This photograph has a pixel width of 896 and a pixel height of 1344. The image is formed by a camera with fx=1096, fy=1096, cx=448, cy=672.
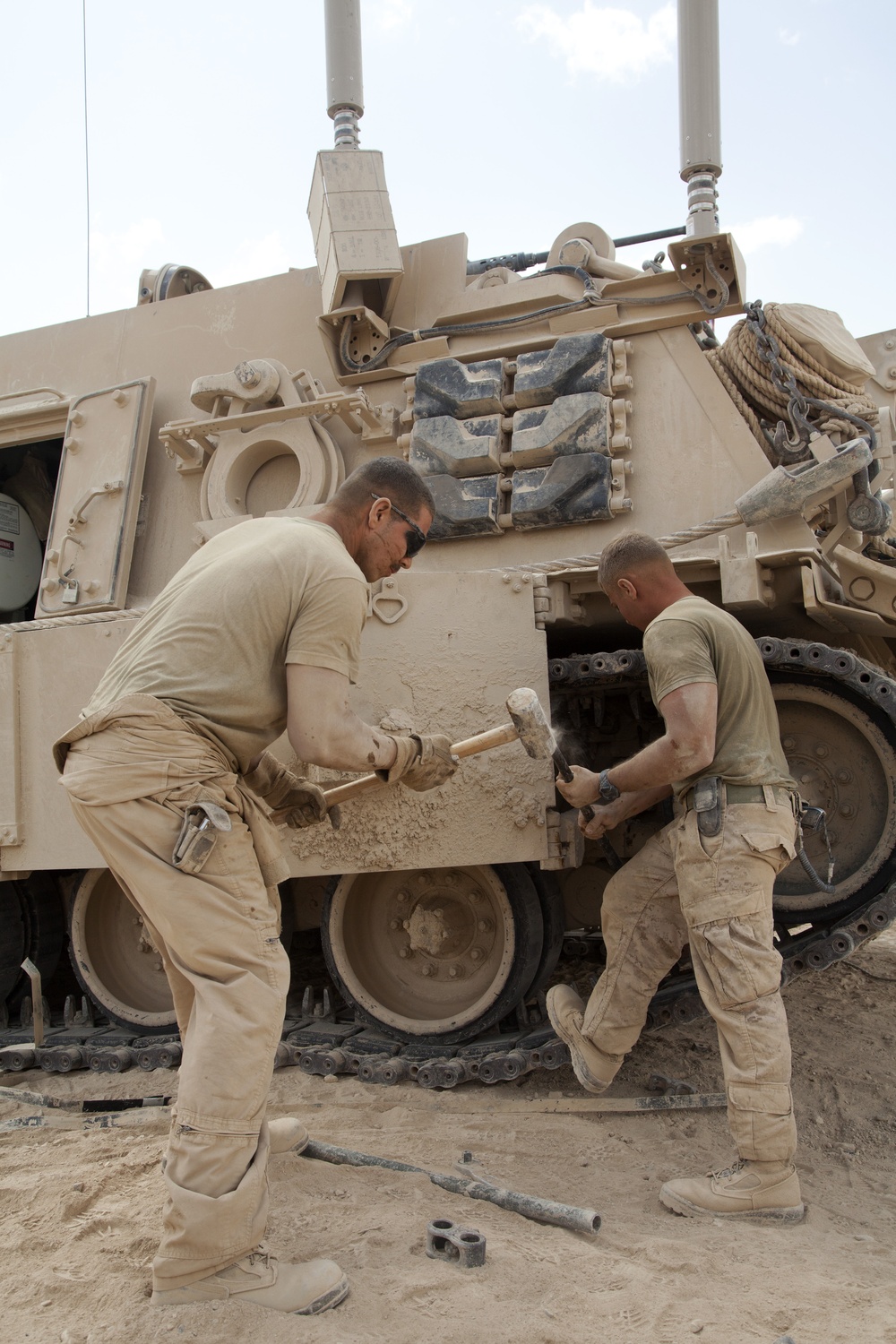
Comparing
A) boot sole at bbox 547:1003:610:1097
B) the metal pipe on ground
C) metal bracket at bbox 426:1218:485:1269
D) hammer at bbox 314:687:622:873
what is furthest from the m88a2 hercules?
metal bracket at bbox 426:1218:485:1269

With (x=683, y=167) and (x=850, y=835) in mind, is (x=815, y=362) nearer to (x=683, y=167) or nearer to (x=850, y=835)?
(x=683, y=167)

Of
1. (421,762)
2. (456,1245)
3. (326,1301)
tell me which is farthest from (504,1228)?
(421,762)

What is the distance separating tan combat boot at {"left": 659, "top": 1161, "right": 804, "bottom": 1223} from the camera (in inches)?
115

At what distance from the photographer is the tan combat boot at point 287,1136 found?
308cm

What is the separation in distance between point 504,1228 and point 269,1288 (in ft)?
2.31

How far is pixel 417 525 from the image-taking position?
2912 mm

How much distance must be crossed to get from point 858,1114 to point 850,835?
960 millimetres

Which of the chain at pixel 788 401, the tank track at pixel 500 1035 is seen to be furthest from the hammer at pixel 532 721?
the chain at pixel 788 401

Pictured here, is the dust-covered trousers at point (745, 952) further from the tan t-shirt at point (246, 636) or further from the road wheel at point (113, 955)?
the road wheel at point (113, 955)

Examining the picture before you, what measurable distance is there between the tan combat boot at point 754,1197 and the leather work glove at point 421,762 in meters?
1.32

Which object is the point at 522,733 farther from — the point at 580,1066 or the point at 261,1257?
the point at 261,1257

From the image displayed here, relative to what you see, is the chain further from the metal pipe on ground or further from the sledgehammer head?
the metal pipe on ground

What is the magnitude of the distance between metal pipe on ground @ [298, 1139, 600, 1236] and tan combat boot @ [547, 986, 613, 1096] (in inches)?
21.0

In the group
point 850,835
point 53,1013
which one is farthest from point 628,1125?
point 53,1013
